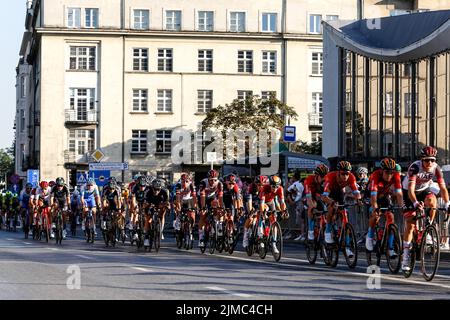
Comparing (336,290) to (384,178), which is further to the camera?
(384,178)

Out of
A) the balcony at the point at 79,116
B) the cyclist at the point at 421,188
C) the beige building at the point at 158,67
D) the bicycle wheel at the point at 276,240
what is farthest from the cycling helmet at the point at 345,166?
the balcony at the point at 79,116

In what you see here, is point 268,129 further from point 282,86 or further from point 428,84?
point 428,84

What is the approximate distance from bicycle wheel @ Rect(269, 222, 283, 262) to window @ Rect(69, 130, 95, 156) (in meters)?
54.5

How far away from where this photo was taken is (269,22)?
77.1m

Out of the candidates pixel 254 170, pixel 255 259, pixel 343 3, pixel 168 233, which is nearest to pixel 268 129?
pixel 343 3

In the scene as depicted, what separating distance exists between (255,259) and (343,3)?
57722 mm

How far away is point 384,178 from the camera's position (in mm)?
17672

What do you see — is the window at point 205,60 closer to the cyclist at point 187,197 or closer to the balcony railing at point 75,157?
the balcony railing at point 75,157

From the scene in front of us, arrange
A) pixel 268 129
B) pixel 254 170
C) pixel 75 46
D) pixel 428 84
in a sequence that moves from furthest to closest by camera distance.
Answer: pixel 75 46
pixel 268 129
pixel 254 170
pixel 428 84

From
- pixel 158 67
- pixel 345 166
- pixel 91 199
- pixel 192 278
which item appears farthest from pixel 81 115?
pixel 192 278

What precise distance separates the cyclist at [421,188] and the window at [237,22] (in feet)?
200

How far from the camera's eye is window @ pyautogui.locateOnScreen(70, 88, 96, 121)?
74938 millimetres

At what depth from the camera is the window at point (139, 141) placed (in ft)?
249

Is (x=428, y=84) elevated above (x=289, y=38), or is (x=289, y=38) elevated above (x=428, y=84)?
(x=289, y=38)
